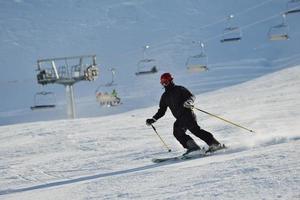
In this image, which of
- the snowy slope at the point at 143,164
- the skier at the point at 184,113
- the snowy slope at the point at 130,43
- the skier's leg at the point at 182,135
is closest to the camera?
the snowy slope at the point at 143,164

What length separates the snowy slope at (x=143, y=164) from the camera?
4.96 meters

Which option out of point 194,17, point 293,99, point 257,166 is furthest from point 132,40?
point 257,166

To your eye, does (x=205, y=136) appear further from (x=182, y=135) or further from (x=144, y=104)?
(x=144, y=104)

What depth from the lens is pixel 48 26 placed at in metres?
53.4

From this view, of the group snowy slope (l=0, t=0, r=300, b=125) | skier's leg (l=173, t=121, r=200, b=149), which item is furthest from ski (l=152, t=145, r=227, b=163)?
snowy slope (l=0, t=0, r=300, b=125)

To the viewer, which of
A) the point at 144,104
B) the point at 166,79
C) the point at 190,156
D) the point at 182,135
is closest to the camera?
the point at 190,156

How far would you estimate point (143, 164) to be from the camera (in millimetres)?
7285

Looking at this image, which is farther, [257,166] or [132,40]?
[132,40]

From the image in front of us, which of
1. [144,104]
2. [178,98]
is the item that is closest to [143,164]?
[178,98]

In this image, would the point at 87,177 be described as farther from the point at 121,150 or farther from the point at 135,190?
the point at 121,150

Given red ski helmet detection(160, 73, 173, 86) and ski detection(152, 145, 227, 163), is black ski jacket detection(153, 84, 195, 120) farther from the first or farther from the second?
ski detection(152, 145, 227, 163)

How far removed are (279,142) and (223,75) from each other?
105 feet

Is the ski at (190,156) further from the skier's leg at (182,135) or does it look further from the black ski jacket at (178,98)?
the black ski jacket at (178,98)

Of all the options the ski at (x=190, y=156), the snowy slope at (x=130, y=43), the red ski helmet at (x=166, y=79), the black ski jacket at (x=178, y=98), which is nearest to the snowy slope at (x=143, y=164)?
the ski at (x=190, y=156)
